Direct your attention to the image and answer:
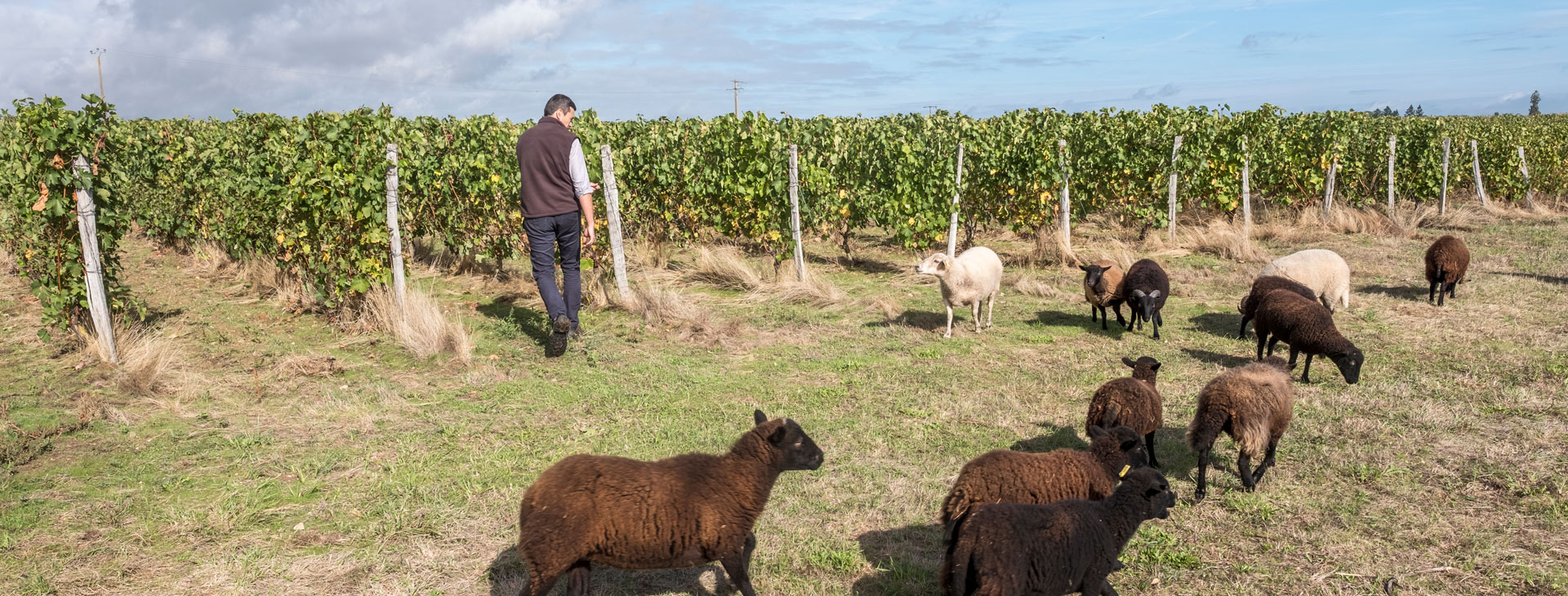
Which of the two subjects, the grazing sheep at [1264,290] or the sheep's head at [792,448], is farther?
the grazing sheep at [1264,290]

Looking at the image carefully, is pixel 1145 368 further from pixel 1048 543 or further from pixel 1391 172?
pixel 1391 172

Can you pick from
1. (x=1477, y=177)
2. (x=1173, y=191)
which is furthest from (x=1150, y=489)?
(x=1477, y=177)

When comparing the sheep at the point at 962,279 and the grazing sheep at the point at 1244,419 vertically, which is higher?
the sheep at the point at 962,279

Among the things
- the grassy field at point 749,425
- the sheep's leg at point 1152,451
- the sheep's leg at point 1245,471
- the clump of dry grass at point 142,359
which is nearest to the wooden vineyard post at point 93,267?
the clump of dry grass at point 142,359

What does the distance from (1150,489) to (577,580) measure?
2.81 meters

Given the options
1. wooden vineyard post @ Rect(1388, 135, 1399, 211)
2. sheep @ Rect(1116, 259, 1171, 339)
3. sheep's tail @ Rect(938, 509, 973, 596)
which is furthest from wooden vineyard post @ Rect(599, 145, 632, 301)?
wooden vineyard post @ Rect(1388, 135, 1399, 211)

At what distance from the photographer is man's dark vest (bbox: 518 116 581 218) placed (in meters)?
8.63

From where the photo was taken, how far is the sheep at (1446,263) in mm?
11109

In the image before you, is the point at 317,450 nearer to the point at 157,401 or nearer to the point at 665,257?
Answer: the point at 157,401

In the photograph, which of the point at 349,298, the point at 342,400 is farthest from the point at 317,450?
the point at 349,298

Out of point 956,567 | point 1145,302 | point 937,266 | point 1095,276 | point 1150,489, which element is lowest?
point 956,567

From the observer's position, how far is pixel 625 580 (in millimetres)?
4664

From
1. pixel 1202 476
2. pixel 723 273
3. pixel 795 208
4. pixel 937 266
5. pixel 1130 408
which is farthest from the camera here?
pixel 795 208

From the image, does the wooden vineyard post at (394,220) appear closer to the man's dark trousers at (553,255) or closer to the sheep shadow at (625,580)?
the man's dark trousers at (553,255)
